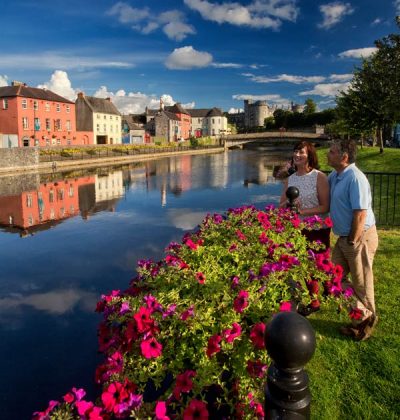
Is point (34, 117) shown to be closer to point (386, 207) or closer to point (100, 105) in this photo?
point (100, 105)

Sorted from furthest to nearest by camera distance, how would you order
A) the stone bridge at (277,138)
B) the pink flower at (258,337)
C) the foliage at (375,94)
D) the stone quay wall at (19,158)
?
the stone bridge at (277,138)
the stone quay wall at (19,158)
the foliage at (375,94)
the pink flower at (258,337)

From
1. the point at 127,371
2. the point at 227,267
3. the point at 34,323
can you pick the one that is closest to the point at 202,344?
the point at 127,371

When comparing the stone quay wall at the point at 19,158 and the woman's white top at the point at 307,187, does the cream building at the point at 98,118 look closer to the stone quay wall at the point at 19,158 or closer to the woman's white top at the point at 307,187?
the stone quay wall at the point at 19,158

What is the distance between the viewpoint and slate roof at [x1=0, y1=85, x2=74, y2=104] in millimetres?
46406

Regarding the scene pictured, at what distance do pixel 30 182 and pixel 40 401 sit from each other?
25692mm

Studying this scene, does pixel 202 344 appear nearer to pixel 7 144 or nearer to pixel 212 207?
pixel 212 207

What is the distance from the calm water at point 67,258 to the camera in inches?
195

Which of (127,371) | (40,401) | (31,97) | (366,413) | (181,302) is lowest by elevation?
(40,401)

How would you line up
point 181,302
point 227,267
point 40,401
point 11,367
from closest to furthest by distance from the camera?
point 181,302
point 227,267
point 40,401
point 11,367

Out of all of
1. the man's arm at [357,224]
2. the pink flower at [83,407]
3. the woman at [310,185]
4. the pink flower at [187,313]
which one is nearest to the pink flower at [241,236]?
the woman at [310,185]

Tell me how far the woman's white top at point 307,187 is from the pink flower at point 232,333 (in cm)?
293

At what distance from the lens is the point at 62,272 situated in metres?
8.91

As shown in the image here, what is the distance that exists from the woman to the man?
54 centimetres

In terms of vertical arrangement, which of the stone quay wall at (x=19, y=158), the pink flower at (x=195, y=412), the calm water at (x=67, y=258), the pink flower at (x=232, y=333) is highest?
the stone quay wall at (x=19, y=158)
